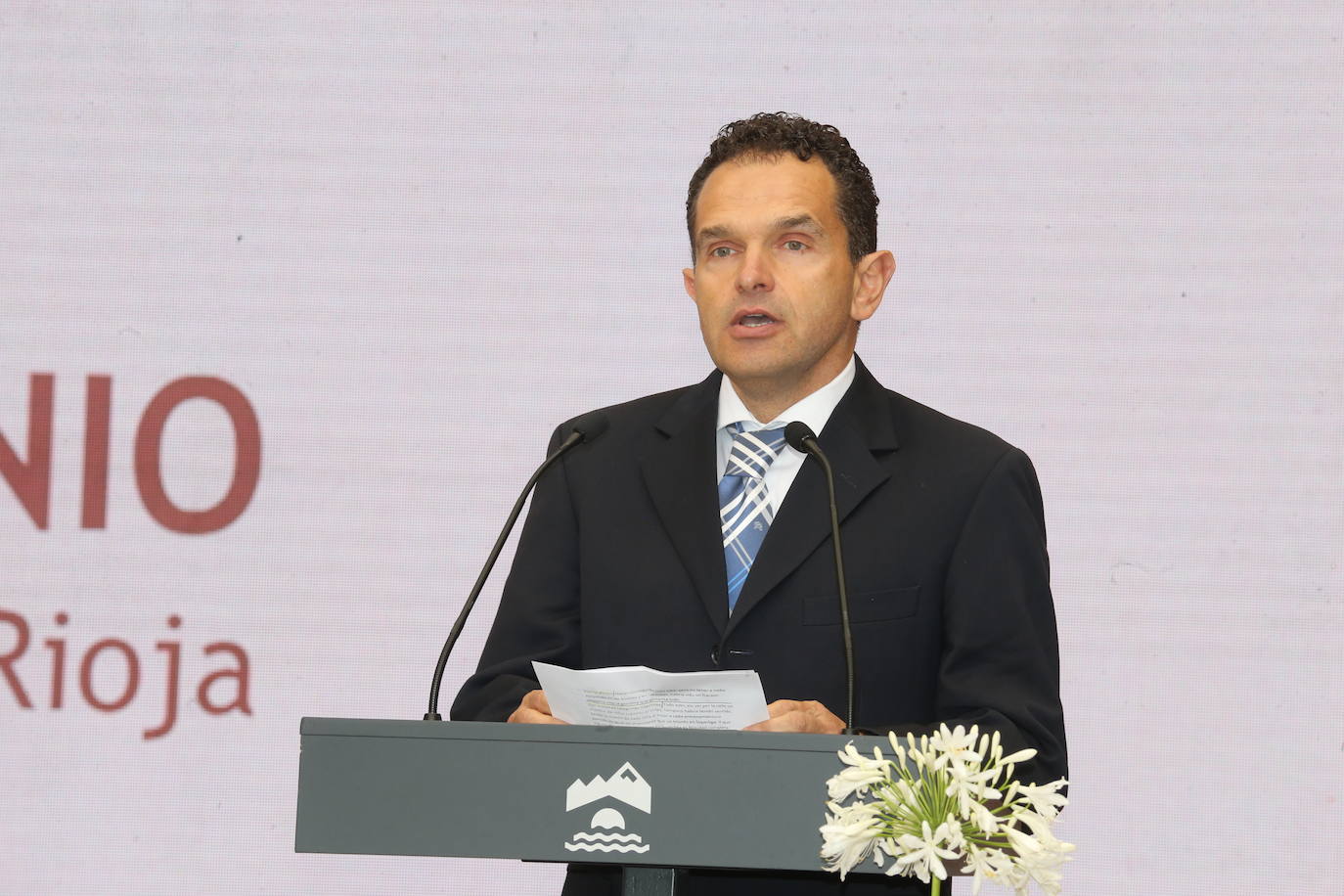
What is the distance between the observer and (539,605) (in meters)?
2.26

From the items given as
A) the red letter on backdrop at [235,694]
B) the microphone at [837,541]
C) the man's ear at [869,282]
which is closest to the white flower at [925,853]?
the microphone at [837,541]

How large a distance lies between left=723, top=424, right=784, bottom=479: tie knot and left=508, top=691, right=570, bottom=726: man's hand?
1.70 feet

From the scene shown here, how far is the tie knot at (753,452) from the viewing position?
7.47 ft

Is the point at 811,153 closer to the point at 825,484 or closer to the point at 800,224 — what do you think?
the point at 800,224

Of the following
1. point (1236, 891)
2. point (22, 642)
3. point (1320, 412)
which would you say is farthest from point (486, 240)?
point (1236, 891)

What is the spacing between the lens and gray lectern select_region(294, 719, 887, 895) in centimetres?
150

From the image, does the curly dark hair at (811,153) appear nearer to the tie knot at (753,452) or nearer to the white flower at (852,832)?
the tie knot at (753,452)

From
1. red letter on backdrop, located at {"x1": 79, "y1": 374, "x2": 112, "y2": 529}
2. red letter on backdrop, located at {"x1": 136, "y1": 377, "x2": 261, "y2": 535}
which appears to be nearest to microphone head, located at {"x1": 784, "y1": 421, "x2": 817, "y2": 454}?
red letter on backdrop, located at {"x1": 136, "y1": 377, "x2": 261, "y2": 535}

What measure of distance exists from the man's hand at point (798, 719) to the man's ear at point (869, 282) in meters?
0.77

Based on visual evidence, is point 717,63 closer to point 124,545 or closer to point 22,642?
point 124,545

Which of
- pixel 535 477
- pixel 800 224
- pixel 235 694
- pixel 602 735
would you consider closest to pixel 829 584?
pixel 535 477

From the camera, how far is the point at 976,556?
2123mm

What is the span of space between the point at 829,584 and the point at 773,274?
466 millimetres

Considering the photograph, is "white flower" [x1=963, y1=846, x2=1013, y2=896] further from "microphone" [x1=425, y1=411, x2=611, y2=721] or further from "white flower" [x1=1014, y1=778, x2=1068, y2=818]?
"microphone" [x1=425, y1=411, x2=611, y2=721]
